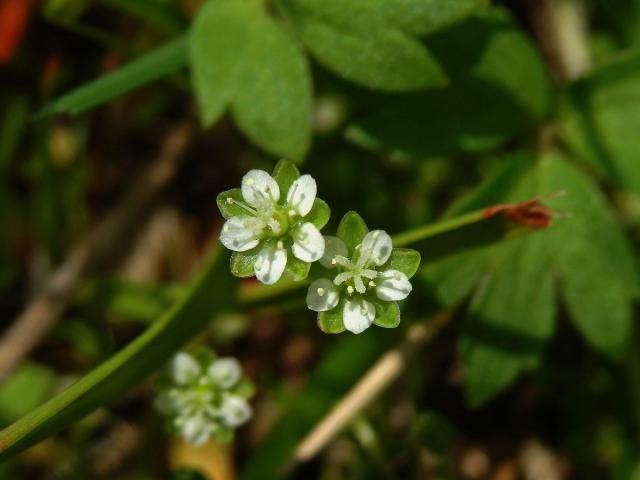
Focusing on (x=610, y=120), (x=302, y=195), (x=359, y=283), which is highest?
(x=302, y=195)

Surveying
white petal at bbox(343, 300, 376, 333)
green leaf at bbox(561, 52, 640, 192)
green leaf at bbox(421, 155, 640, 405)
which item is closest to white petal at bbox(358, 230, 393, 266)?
white petal at bbox(343, 300, 376, 333)

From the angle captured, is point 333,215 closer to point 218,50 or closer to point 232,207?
point 218,50

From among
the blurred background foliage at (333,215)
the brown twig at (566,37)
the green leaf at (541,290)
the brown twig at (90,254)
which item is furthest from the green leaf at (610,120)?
the brown twig at (90,254)

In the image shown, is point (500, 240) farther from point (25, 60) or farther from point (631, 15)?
point (25, 60)

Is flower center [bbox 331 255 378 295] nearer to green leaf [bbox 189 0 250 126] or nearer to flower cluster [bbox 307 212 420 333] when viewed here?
flower cluster [bbox 307 212 420 333]

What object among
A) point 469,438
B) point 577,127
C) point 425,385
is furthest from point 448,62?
point 469,438

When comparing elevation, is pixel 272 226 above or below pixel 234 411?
above

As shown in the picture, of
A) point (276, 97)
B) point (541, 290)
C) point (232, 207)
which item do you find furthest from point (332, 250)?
point (541, 290)
